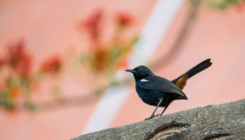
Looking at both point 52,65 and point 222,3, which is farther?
point 52,65

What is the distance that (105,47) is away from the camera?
201 cm

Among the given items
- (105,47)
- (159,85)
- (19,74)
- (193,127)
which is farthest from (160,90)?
(19,74)

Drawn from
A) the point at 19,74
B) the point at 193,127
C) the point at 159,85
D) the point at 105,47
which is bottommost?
the point at 193,127

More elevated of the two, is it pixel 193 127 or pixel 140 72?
pixel 140 72

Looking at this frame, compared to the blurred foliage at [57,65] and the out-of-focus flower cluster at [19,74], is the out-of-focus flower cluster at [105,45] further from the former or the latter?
the out-of-focus flower cluster at [19,74]

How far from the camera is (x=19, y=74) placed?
2.01 meters

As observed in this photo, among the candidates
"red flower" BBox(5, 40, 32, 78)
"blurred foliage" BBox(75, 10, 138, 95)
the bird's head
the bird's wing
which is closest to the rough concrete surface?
the bird's wing

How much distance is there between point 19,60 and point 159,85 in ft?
3.52

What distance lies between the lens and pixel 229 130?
2.65 ft

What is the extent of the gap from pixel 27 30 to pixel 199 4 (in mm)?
1105

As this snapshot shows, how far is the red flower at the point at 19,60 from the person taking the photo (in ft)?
6.56

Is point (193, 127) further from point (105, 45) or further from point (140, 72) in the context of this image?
point (105, 45)

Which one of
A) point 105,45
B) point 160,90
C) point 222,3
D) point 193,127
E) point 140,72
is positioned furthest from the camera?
point 105,45

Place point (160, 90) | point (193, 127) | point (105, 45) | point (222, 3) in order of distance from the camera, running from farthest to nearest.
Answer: point (105, 45) → point (222, 3) → point (160, 90) → point (193, 127)
